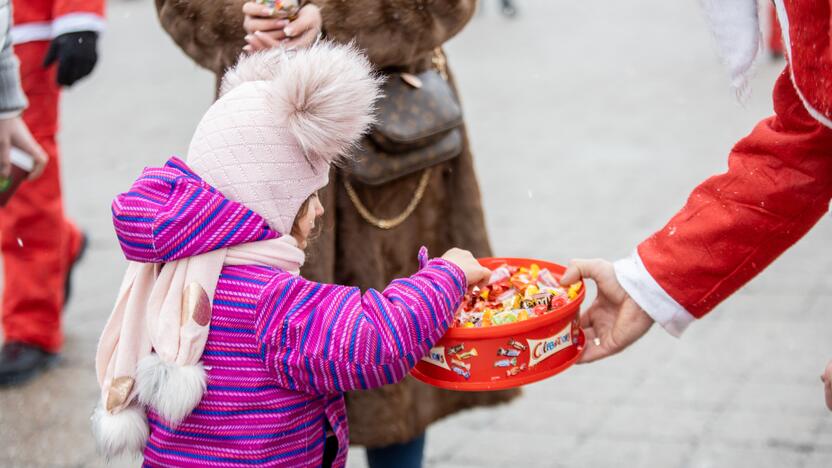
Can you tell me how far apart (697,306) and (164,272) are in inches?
42.4

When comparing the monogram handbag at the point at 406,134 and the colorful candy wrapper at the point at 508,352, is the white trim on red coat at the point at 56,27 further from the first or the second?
the colorful candy wrapper at the point at 508,352

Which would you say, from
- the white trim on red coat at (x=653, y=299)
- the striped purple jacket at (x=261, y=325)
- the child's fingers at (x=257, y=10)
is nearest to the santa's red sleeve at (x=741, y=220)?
the white trim on red coat at (x=653, y=299)

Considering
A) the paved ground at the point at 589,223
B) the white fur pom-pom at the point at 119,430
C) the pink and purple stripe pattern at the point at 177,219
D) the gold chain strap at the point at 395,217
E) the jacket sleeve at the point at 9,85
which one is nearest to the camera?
the pink and purple stripe pattern at the point at 177,219

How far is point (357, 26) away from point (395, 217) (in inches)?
20.0

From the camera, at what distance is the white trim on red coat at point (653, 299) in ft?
7.62

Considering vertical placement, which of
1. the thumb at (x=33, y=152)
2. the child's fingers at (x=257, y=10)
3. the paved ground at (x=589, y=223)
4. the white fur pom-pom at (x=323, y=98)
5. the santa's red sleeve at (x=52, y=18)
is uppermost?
the white fur pom-pom at (x=323, y=98)

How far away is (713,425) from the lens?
366 cm

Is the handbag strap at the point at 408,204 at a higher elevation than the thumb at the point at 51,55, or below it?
higher

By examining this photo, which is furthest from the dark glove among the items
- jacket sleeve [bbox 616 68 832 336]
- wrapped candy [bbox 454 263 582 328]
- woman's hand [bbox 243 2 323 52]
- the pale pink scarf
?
jacket sleeve [bbox 616 68 832 336]

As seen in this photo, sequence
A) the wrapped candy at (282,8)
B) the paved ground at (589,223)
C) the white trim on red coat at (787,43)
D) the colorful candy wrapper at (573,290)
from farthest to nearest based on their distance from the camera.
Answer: the paved ground at (589,223)
the wrapped candy at (282,8)
the colorful candy wrapper at (573,290)
the white trim on red coat at (787,43)

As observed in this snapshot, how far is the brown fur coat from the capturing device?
260 cm

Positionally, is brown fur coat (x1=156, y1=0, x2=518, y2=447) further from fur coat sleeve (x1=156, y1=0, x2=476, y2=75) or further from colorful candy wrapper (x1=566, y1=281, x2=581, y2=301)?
colorful candy wrapper (x1=566, y1=281, x2=581, y2=301)

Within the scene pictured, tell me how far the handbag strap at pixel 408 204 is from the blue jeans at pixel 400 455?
1.98 feet

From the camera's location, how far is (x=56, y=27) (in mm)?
3838
